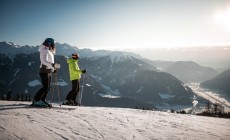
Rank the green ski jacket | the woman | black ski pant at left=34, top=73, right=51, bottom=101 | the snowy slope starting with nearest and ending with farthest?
the snowy slope → the woman → black ski pant at left=34, top=73, right=51, bottom=101 → the green ski jacket

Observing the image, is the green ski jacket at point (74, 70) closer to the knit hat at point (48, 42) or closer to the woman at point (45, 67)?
the woman at point (45, 67)

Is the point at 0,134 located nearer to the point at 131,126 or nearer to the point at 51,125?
the point at 51,125

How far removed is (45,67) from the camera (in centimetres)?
1095

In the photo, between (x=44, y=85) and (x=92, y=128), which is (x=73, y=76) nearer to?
(x=44, y=85)

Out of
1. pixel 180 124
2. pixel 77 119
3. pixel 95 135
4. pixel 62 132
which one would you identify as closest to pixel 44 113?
pixel 77 119

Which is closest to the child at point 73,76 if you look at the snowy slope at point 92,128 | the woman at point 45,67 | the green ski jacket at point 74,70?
the green ski jacket at point 74,70

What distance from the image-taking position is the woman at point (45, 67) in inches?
422

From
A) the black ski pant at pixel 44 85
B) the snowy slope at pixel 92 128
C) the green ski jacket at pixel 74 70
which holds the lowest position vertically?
the snowy slope at pixel 92 128

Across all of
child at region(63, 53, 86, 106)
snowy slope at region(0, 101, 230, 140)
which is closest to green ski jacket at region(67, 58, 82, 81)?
child at region(63, 53, 86, 106)

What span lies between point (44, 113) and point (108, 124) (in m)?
2.69

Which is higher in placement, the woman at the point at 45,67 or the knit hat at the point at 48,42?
the knit hat at the point at 48,42

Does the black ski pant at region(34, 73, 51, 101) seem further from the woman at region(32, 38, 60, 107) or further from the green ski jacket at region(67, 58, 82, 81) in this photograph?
the green ski jacket at region(67, 58, 82, 81)

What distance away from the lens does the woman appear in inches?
422

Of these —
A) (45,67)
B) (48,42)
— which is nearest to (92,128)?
(45,67)
